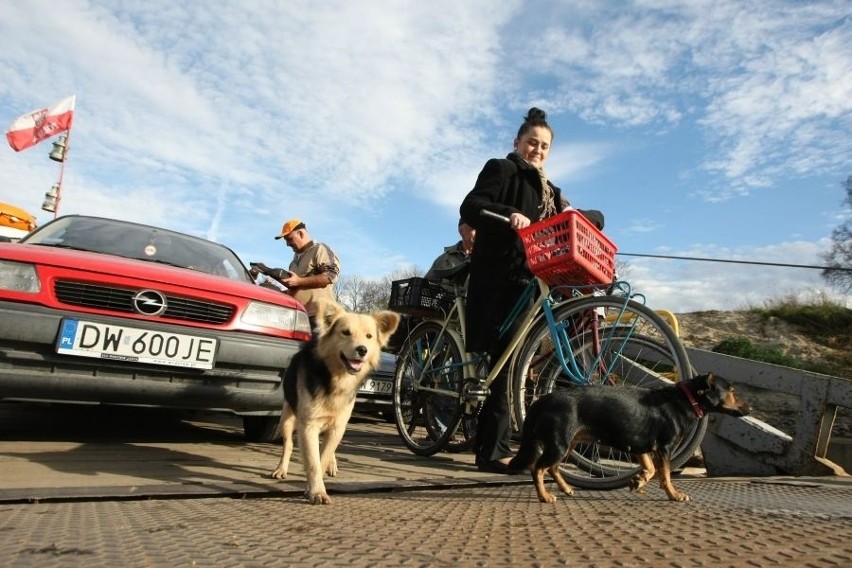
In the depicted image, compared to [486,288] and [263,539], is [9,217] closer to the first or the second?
[486,288]

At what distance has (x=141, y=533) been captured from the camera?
170 centimetres

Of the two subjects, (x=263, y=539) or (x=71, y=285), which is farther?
(x=71, y=285)

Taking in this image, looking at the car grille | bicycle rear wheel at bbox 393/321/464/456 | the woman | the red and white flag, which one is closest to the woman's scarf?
the woman

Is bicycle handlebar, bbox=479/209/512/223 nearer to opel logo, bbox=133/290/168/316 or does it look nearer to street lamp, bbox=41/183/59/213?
opel logo, bbox=133/290/168/316

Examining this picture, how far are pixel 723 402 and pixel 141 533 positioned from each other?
244 cm

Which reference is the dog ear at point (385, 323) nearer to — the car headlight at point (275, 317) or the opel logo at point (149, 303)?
the car headlight at point (275, 317)

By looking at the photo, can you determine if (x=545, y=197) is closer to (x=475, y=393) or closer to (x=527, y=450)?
(x=475, y=393)

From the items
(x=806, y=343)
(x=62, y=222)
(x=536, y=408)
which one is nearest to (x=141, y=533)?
(x=536, y=408)

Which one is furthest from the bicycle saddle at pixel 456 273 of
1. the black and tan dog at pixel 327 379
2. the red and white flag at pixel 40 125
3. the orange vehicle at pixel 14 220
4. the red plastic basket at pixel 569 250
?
the red and white flag at pixel 40 125

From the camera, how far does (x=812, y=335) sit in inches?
376

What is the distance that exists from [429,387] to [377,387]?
149 cm

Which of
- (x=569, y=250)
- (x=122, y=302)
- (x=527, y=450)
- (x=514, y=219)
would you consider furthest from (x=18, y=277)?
(x=569, y=250)

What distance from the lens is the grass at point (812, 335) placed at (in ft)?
26.3

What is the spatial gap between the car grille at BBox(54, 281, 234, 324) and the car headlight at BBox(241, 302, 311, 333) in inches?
6.6
